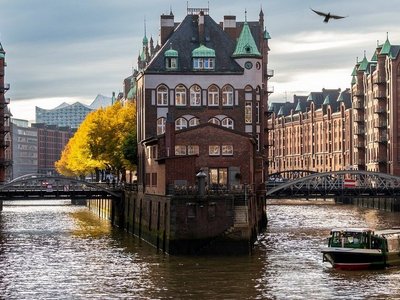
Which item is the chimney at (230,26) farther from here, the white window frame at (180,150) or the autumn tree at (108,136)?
the white window frame at (180,150)

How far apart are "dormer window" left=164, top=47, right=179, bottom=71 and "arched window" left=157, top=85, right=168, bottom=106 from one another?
72.6 inches

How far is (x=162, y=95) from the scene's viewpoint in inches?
4163

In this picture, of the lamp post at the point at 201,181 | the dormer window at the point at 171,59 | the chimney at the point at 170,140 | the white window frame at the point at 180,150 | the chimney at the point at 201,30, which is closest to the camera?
the lamp post at the point at 201,181

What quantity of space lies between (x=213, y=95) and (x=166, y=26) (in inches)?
442

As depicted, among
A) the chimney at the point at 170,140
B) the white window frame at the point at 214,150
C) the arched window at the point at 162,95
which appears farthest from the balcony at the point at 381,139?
the chimney at the point at 170,140

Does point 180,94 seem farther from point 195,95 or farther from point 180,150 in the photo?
point 180,150

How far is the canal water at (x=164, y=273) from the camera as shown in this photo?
61125 millimetres

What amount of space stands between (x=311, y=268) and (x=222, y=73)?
121 ft

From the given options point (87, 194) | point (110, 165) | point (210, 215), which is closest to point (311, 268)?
point (210, 215)

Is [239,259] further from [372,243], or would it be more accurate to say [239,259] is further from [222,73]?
[222,73]

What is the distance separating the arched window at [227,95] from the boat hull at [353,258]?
34782mm

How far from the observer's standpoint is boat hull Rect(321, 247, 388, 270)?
240 feet

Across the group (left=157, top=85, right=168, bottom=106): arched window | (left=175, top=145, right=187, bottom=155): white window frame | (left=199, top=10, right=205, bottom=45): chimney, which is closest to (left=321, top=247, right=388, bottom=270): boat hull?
(left=175, top=145, right=187, bottom=155): white window frame

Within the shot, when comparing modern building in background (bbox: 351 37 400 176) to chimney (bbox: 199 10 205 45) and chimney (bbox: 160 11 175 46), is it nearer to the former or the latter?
chimney (bbox: 160 11 175 46)
